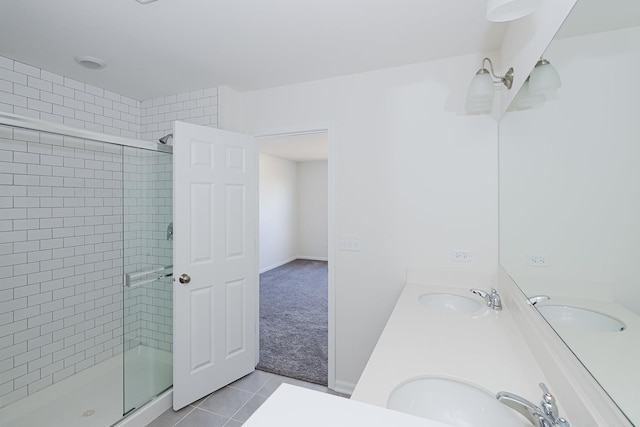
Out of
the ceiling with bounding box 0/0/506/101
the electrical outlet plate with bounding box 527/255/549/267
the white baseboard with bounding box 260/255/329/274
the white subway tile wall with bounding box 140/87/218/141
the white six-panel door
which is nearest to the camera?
the electrical outlet plate with bounding box 527/255/549/267

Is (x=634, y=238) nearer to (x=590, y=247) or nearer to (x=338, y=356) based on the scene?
(x=590, y=247)

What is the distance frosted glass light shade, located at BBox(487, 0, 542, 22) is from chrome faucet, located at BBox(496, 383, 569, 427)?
1.15 meters

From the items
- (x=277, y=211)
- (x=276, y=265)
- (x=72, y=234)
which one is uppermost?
(x=277, y=211)

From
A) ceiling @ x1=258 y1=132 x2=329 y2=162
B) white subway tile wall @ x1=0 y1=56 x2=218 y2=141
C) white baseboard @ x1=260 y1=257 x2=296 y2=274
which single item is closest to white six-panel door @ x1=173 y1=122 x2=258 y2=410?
white subway tile wall @ x1=0 y1=56 x2=218 y2=141

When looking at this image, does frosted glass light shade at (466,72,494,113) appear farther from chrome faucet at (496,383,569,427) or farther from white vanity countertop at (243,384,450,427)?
white vanity countertop at (243,384,450,427)

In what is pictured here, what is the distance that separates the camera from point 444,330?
4.49 ft

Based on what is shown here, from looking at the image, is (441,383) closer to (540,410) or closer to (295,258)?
(540,410)

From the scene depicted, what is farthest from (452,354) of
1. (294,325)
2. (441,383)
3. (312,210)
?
(312,210)

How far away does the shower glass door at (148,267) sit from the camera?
2148 millimetres

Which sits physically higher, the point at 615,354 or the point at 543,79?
the point at 543,79

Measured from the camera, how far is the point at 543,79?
1.14 m

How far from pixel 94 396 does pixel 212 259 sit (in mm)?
1258

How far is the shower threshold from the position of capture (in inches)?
75.7

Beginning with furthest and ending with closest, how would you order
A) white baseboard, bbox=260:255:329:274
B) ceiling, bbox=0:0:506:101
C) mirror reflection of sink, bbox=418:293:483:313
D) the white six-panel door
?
1. white baseboard, bbox=260:255:329:274
2. the white six-panel door
3. mirror reflection of sink, bbox=418:293:483:313
4. ceiling, bbox=0:0:506:101
